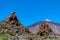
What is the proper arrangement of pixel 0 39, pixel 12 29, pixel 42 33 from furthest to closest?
pixel 42 33, pixel 12 29, pixel 0 39

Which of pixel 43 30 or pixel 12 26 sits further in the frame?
pixel 43 30

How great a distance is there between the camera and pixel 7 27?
635 inches

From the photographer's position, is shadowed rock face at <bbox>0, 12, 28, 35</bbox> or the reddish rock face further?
the reddish rock face

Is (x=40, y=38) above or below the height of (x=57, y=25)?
below

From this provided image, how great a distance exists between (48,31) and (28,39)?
4.08m

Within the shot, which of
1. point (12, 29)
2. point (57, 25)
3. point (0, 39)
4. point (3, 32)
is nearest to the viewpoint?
point (0, 39)

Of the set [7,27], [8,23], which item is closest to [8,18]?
[8,23]

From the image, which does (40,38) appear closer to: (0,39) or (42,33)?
(42,33)

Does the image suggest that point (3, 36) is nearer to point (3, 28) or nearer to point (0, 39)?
point (0, 39)

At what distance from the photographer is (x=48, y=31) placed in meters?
17.6

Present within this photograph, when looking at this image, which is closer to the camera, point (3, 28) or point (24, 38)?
point (24, 38)

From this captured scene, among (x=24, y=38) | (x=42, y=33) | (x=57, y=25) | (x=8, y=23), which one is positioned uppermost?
(x=57, y=25)

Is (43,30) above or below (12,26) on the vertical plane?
below

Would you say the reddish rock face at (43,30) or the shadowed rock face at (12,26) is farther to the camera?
the reddish rock face at (43,30)
